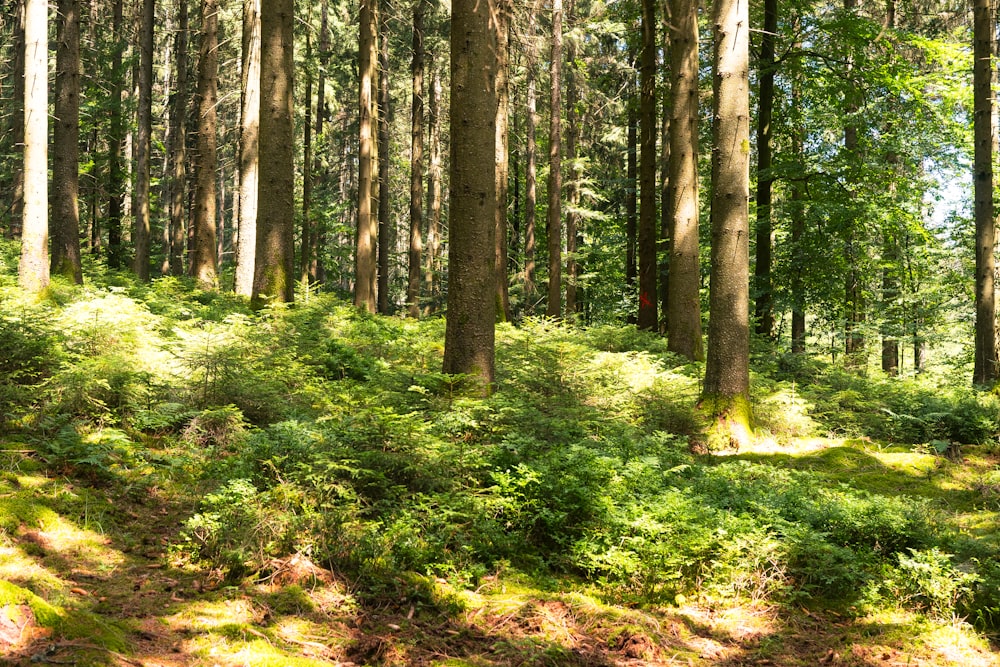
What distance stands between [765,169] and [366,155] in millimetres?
10269

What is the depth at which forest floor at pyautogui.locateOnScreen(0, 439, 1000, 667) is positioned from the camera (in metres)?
3.37

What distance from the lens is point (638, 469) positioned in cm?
554

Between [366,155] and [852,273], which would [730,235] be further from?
[366,155]

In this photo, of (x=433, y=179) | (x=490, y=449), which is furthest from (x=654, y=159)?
(x=433, y=179)

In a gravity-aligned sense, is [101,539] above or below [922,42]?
below

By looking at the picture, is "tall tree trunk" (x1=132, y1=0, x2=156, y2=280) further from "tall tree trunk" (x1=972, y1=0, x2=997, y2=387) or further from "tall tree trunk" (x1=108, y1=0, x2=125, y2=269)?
"tall tree trunk" (x1=972, y1=0, x2=997, y2=387)

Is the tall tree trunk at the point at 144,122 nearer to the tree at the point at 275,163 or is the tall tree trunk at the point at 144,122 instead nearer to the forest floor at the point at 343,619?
the tree at the point at 275,163

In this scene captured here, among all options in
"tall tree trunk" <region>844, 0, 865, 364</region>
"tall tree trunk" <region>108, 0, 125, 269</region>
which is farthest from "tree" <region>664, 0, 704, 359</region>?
"tall tree trunk" <region>108, 0, 125, 269</region>

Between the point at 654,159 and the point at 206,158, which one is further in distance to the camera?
the point at 206,158

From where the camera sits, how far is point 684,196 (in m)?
12.3

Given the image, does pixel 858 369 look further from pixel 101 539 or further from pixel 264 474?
pixel 101 539

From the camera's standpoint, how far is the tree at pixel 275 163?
11.6 m

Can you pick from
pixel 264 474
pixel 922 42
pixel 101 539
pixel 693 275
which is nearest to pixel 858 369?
pixel 693 275

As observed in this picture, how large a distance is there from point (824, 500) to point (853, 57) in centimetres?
1305
